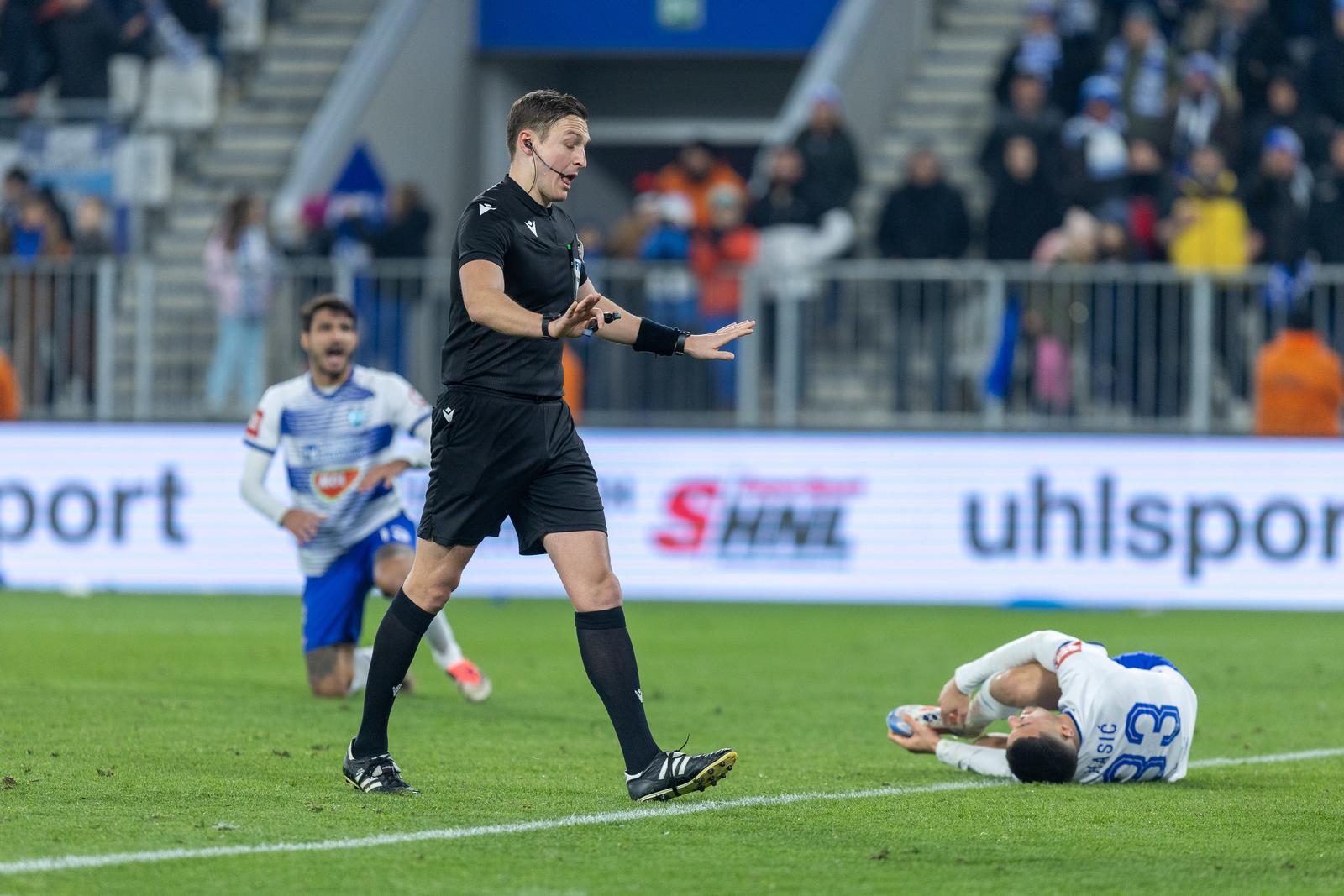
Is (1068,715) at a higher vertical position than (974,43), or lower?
lower

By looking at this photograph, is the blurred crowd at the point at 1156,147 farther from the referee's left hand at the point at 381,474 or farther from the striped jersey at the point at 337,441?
the referee's left hand at the point at 381,474

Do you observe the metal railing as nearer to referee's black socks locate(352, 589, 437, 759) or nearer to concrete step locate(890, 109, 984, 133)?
concrete step locate(890, 109, 984, 133)

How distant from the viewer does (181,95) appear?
2472 centimetres

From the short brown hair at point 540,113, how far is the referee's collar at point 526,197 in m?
0.09

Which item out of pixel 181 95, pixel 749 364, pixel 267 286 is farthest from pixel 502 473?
pixel 181 95

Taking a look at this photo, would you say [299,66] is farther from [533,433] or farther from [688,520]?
[533,433]

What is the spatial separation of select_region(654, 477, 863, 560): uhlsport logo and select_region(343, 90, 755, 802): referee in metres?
9.49

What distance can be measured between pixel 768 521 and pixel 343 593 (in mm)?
6461

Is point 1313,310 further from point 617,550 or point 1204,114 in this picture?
point 617,550

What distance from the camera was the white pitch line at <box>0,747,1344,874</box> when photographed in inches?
240

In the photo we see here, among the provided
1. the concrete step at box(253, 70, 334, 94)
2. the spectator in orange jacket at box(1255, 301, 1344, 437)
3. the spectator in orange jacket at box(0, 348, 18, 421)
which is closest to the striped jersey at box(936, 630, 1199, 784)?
the spectator in orange jacket at box(1255, 301, 1344, 437)

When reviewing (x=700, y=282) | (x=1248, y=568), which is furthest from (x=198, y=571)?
(x=1248, y=568)

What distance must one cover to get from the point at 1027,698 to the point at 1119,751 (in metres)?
0.40

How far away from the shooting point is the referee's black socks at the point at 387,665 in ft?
24.7
